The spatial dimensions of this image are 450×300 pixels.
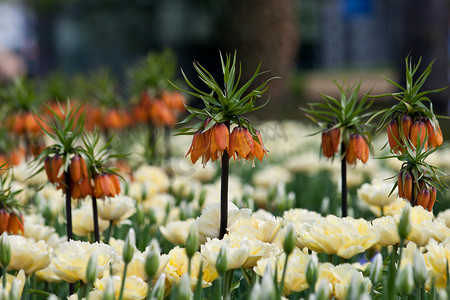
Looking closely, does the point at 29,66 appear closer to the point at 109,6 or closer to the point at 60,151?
the point at 109,6

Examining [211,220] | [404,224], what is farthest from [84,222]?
[404,224]

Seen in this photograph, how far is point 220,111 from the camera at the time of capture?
152 cm

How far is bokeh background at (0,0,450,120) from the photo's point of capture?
890 centimetres

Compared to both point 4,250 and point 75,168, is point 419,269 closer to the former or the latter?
point 4,250

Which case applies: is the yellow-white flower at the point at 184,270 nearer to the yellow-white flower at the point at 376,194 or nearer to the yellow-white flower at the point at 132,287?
the yellow-white flower at the point at 132,287

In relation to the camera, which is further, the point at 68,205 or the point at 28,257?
the point at 68,205

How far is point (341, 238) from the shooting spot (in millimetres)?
1381

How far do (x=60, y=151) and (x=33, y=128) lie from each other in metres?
2.05

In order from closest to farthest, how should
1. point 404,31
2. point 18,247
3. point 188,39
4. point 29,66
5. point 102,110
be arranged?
1. point 18,247
2. point 102,110
3. point 404,31
4. point 188,39
5. point 29,66

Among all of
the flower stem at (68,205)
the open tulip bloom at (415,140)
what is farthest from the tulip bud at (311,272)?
the flower stem at (68,205)

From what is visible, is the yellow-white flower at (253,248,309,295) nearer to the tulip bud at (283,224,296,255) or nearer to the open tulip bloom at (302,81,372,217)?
the tulip bud at (283,224,296,255)

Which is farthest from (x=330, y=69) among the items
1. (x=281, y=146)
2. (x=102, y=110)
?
(x=102, y=110)

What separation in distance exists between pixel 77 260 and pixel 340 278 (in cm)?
61

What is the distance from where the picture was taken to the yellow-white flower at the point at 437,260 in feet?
4.19
